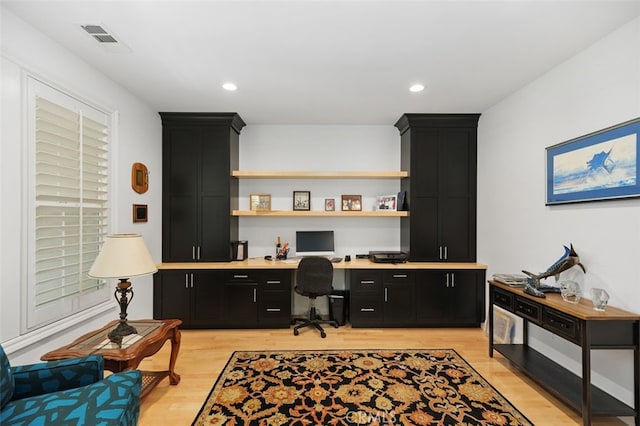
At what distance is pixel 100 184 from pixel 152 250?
1169mm

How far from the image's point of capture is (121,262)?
201 cm

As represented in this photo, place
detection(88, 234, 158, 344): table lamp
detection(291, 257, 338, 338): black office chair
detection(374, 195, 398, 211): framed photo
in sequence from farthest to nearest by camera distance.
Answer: detection(374, 195, 398, 211): framed photo < detection(291, 257, 338, 338): black office chair < detection(88, 234, 158, 344): table lamp

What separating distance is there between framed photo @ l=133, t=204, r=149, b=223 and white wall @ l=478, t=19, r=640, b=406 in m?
4.23

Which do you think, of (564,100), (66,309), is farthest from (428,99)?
(66,309)

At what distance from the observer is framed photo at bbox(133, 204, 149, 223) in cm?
326

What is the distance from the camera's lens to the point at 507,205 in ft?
10.9

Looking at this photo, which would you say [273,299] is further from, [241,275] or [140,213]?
[140,213]

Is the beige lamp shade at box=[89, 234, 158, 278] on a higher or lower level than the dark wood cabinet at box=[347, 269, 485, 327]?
higher

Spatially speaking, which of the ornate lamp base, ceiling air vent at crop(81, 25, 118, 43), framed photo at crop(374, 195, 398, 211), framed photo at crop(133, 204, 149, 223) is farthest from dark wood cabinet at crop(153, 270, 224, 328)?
ceiling air vent at crop(81, 25, 118, 43)

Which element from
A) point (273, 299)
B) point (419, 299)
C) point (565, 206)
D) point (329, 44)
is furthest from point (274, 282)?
point (565, 206)

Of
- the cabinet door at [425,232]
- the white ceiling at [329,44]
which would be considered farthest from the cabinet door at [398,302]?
the white ceiling at [329,44]

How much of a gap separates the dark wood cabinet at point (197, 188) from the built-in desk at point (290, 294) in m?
0.28

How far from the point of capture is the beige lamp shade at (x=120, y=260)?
198 cm

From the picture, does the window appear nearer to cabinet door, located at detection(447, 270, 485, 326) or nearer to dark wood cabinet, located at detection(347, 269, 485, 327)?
dark wood cabinet, located at detection(347, 269, 485, 327)
